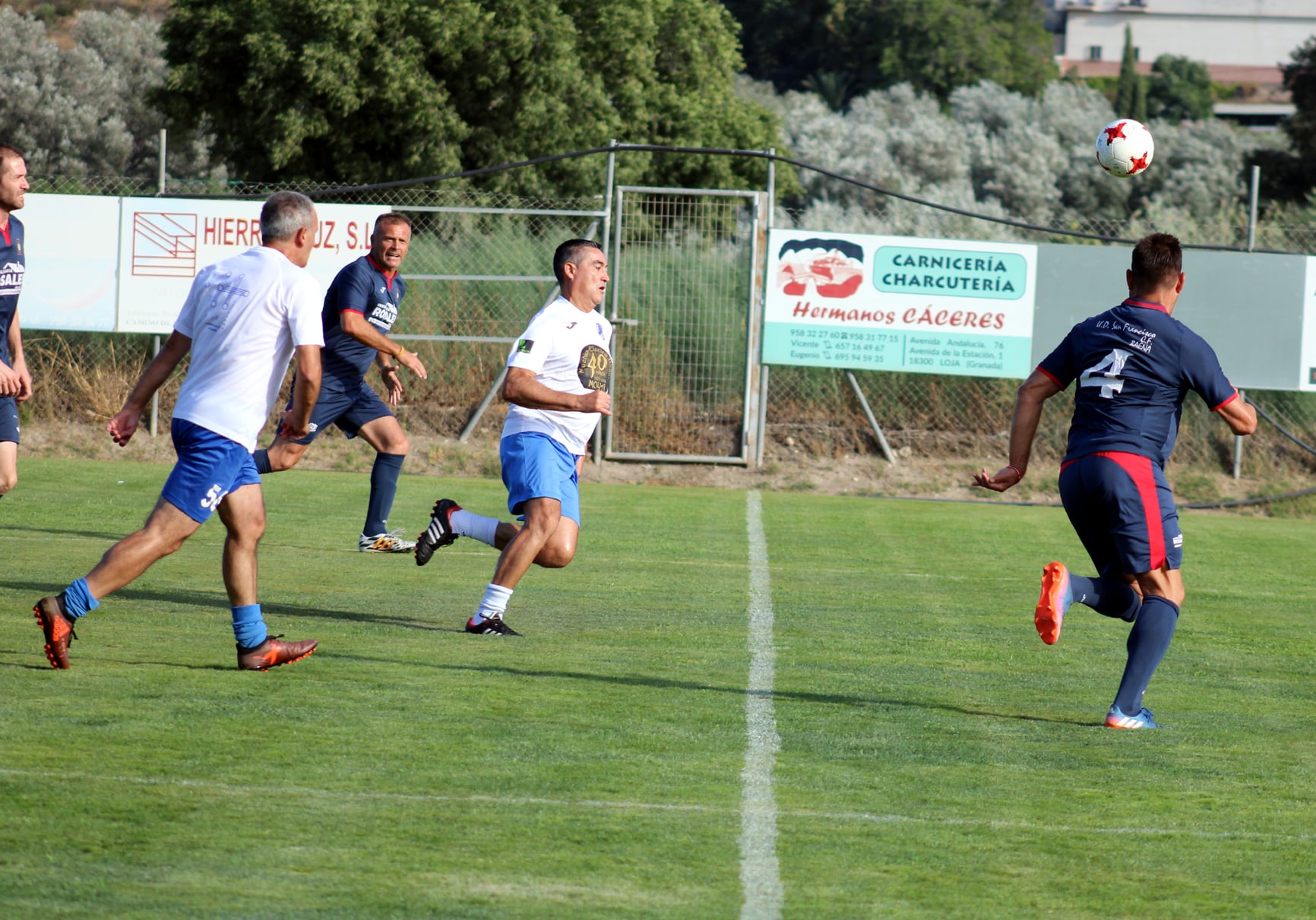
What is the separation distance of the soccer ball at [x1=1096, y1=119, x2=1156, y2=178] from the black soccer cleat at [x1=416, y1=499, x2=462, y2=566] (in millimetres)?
5060

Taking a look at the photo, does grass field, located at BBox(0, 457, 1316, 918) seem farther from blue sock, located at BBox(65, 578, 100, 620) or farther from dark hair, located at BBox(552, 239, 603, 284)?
dark hair, located at BBox(552, 239, 603, 284)

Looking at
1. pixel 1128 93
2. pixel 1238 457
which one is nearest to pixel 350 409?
pixel 1238 457

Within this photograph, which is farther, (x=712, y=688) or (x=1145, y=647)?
(x=712, y=688)

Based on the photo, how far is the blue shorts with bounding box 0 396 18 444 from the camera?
7.80 m

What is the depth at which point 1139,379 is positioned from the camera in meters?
6.05

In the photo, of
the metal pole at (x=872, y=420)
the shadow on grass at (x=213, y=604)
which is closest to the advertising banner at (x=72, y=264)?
the metal pole at (x=872, y=420)

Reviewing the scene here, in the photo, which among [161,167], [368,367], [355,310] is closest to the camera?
[355,310]

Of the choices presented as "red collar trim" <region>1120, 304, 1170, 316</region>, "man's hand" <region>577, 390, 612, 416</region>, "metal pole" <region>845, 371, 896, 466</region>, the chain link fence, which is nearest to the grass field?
"man's hand" <region>577, 390, 612, 416</region>

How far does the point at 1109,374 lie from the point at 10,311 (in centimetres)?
534

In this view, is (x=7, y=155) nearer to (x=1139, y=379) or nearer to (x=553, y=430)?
→ (x=553, y=430)

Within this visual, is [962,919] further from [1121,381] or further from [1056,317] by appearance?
[1056,317]

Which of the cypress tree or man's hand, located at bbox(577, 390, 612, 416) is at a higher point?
the cypress tree

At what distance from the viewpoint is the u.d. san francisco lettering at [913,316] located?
1593 cm

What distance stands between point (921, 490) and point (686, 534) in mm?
5114
